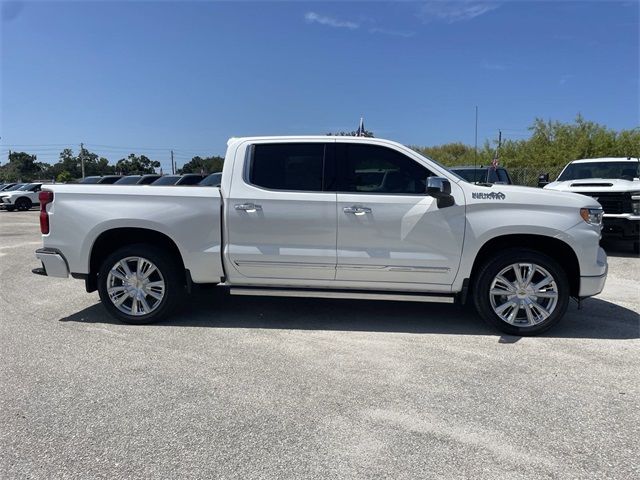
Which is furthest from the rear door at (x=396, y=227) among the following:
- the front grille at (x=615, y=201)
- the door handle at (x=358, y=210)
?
the front grille at (x=615, y=201)

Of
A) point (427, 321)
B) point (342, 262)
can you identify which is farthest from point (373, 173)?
point (427, 321)

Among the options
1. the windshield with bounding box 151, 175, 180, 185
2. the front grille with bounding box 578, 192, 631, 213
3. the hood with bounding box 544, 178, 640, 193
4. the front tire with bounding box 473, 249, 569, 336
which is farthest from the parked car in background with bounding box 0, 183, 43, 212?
the front tire with bounding box 473, 249, 569, 336

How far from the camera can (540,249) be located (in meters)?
5.04

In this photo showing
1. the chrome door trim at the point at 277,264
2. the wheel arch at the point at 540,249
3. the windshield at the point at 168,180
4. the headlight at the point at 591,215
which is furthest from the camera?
the windshield at the point at 168,180

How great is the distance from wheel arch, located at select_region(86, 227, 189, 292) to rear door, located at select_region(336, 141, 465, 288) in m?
1.83

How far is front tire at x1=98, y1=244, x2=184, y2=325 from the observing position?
206 inches

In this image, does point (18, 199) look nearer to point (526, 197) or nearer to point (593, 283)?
point (526, 197)

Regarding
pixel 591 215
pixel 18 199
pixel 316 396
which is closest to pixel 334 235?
pixel 316 396

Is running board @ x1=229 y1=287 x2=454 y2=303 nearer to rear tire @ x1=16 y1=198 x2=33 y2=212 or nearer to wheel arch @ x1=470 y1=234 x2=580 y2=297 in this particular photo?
wheel arch @ x1=470 y1=234 x2=580 y2=297

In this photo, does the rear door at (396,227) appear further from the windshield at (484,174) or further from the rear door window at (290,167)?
the windshield at (484,174)

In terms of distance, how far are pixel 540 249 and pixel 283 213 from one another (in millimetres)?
2652

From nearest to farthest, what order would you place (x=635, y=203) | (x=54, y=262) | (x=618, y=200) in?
(x=54, y=262)
(x=635, y=203)
(x=618, y=200)

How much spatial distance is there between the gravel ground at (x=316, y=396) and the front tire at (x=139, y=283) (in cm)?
19

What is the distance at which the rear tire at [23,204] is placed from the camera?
2889 centimetres
